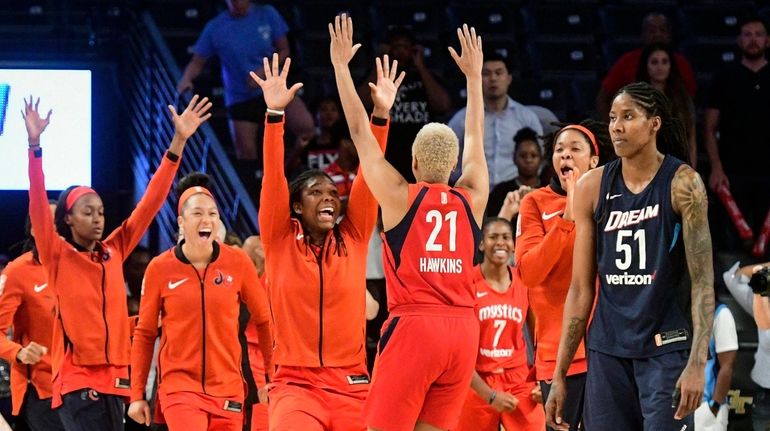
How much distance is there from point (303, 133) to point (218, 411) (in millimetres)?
4511

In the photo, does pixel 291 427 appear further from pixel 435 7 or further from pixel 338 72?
pixel 435 7

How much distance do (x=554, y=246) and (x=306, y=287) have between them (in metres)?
1.30

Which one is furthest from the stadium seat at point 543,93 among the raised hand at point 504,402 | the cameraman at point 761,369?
the raised hand at point 504,402

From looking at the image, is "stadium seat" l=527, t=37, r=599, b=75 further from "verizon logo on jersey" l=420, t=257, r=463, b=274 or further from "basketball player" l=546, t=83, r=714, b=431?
"basketball player" l=546, t=83, r=714, b=431

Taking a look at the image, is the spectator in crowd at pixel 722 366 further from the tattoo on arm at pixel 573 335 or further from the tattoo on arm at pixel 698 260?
the tattoo on arm at pixel 698 260

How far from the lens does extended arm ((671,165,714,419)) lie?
489cm

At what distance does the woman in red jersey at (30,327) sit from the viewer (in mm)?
8133

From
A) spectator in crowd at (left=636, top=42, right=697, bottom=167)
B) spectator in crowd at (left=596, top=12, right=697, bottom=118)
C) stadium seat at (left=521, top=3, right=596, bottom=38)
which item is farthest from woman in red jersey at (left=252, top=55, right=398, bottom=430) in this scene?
stadium seat at (left=521, top=3, right=596, bottom=38)

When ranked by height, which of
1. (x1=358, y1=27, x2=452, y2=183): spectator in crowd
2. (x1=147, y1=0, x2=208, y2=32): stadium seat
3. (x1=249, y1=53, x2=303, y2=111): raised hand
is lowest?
(x1=249, y1=53, x2=303, y2=111): raised hand

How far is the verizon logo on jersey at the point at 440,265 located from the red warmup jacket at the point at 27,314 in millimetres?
3117

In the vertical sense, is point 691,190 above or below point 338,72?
below

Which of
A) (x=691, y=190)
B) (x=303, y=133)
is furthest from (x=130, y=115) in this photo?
(x=691, y=190)

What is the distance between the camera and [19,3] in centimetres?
1268

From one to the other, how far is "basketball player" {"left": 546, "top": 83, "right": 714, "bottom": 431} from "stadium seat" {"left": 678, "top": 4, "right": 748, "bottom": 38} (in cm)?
863
